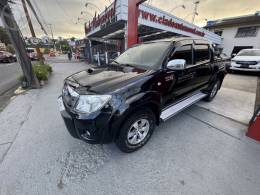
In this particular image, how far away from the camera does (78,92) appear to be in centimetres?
187

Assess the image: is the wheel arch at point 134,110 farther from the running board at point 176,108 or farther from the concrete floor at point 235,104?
the concrete floor at point 235,104

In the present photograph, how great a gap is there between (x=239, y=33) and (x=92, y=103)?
23.4 meters

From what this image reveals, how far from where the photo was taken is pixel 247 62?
8188 mm

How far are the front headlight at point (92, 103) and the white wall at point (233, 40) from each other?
22191 mm

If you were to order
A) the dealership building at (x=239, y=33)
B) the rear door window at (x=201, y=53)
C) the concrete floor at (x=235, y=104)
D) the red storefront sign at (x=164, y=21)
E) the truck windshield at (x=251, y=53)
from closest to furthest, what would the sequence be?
the rear door window at (x=201, y=53) < the concrete floor at (x=235, y=104) < the red storefront sign at (x=164, y=21) < the truck windshield at (x=251, y=53) < the dealership building at (x=239, y=33)

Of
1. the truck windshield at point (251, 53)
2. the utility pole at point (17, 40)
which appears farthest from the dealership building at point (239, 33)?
the utility pole at point (17, 40)

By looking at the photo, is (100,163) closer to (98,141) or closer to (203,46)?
(98,141)

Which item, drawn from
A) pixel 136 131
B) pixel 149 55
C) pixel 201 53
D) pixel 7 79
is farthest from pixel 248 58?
pixel 7 79

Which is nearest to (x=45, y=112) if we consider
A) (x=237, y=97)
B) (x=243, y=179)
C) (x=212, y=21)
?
(x=243, y=179)

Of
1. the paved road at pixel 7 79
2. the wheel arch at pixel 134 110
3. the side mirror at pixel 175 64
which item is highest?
the side mirror at pixel 175 64

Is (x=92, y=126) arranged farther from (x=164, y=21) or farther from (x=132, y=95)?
(x=164, y=21)

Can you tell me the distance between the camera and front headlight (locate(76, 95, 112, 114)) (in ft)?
5.64

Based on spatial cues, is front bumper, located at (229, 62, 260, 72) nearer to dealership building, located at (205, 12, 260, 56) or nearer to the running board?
the running board

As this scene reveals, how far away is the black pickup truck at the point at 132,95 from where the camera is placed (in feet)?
5.74
